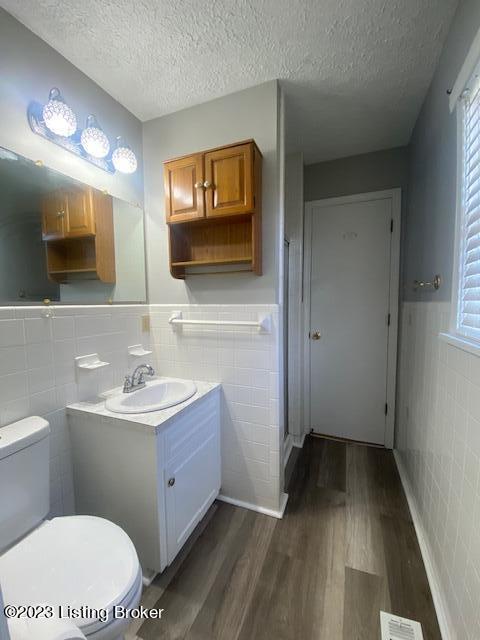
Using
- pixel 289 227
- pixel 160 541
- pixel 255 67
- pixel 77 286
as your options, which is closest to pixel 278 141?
pixel 255 67

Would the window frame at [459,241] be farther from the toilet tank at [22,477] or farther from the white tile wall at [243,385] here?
the toilet tank at [22,477]

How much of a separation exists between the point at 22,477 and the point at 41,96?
1624 millimetres

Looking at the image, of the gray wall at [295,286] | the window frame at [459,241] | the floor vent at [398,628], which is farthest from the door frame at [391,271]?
the floor vent at [398,628]

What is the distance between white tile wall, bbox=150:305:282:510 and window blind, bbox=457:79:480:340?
820mm

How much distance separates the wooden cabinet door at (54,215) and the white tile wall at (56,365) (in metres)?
0.36

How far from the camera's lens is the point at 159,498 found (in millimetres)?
1146

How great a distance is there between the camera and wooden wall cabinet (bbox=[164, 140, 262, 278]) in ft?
4.54

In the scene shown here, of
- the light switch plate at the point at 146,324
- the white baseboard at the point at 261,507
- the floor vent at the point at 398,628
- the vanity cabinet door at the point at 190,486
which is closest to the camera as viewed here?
the floor vent at the point at 398,628

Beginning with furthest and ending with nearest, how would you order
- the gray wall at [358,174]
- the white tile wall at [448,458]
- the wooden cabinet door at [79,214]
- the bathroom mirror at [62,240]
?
1. the gray wall at [358,174]
2. the wooden cabinet door at [79,214]
3. the bathroom mirror at [62,240]
4. the white tile wall at [448,458]

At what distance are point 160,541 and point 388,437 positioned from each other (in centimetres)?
191

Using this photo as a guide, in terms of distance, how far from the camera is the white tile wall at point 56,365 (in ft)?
3.58

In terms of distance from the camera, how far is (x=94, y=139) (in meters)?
1.39

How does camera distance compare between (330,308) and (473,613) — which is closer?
(473,613)

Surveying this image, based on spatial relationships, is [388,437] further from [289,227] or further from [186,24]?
[186,24]
